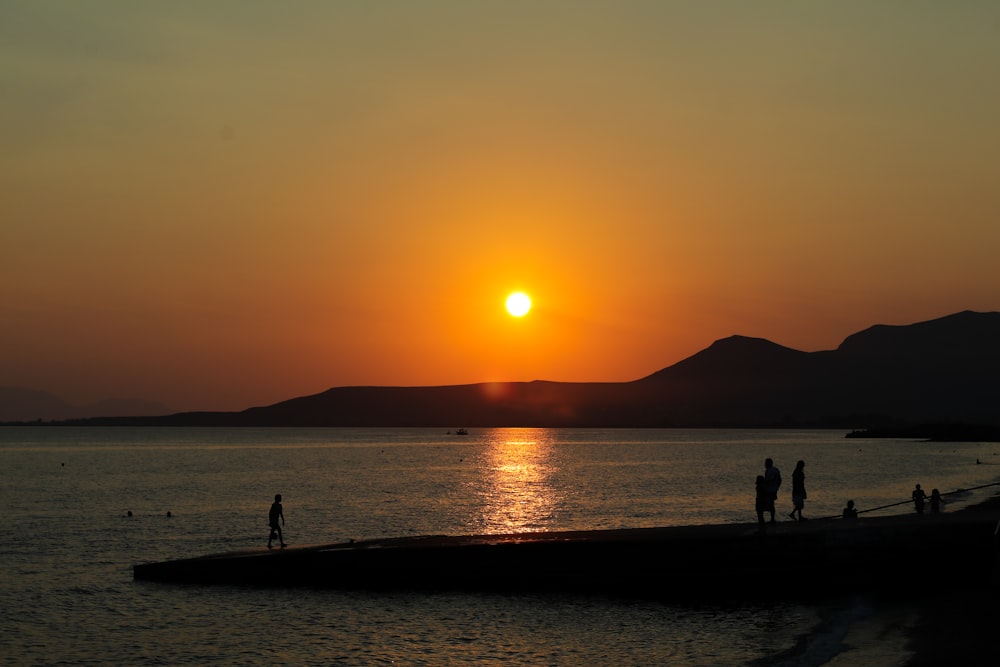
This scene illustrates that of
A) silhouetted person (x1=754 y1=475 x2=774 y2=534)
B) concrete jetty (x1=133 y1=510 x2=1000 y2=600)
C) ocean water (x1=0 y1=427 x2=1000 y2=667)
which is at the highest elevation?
silhouetted person (x1=754 y1=475 x2=774 y2=534)

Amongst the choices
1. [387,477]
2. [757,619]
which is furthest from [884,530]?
[387,477]

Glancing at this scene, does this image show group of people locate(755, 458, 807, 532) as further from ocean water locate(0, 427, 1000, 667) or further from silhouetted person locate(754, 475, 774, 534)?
ocean water locate(0, 427, 1000, 667)

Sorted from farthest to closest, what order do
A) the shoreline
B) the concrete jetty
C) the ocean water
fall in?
1. the concrete jetty
2. the ocean water
3. the shoreline

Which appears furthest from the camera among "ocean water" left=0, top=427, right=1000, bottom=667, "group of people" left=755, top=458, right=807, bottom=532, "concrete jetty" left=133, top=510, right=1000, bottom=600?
"group of people" left=755, top=458, right=807, bottom=532

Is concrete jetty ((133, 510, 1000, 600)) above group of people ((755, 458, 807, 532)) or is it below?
below

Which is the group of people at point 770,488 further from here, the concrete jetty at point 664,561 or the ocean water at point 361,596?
the ocean water at point 361,596

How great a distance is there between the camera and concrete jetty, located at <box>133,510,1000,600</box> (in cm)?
3195

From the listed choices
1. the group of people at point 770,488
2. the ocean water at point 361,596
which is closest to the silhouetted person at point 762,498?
the group of people at point 770,488

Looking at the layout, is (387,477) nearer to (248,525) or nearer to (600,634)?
(248,525)

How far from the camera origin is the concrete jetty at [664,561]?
31953 mm

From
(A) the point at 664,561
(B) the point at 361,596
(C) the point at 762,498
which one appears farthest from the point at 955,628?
(B) the point at 361,596

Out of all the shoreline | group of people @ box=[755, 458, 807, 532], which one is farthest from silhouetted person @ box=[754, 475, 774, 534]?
the shoreline

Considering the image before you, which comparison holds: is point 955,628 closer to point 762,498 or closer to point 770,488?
point 770,488

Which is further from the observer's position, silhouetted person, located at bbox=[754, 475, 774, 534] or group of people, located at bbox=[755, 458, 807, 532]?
silhouetted person, located at bbox=[754, 475, 774, 534]
